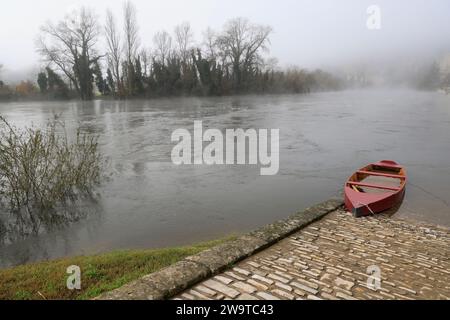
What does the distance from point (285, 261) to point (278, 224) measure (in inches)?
52.6

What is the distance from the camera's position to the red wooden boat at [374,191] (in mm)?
7180

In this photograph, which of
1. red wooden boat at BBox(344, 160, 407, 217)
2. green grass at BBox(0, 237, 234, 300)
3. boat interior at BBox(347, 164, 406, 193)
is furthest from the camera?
boat interior at BBox(347, 164, 406, 193)

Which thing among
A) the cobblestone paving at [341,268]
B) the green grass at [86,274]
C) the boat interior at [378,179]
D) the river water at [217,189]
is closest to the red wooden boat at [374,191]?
the boat interior at [378,179]

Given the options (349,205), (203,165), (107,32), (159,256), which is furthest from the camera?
(107,32)

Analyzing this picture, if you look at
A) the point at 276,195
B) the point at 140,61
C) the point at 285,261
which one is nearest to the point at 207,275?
the point at 285,261

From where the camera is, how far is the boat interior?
8.60m

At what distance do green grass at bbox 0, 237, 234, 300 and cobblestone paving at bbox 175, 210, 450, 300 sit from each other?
4.78 feet

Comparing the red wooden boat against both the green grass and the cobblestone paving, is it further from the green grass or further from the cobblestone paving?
the green grass

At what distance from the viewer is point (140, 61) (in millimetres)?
53000

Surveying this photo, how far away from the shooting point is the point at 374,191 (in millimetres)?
8625

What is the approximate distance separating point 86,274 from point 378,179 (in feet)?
27.4

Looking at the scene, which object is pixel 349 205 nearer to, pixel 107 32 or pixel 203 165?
pixel 203 165

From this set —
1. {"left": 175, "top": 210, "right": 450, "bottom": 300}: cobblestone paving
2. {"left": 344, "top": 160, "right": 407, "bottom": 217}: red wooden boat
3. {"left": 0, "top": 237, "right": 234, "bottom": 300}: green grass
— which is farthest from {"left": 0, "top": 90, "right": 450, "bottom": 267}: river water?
{"left": 175, "top": 210, "right": 450, "bottom": 300}: cobblestone paving

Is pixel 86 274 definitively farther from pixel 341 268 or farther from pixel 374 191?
pixel 374 191
